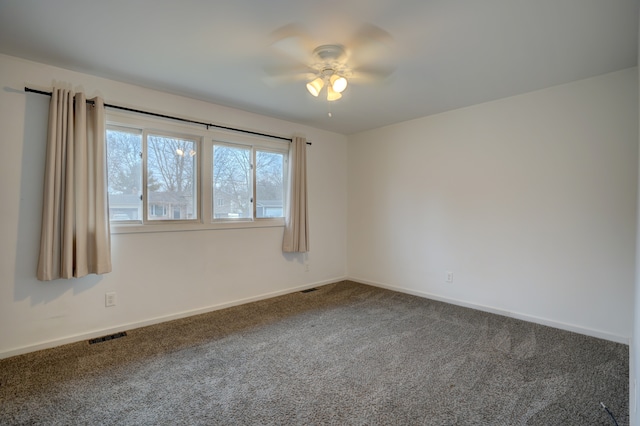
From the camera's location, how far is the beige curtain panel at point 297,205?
422 centimetres

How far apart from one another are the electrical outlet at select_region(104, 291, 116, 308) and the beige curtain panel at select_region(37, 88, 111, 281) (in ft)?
1.05

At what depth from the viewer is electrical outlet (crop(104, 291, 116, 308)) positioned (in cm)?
290

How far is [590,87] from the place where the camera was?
287 centimetres

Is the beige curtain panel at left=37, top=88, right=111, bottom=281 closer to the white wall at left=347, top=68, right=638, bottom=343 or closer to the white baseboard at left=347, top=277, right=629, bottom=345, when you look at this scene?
the white wall at left=347, top=68, right=638, bottom=343

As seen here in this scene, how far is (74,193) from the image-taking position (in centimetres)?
262

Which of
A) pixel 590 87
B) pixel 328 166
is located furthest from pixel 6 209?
pixel 590 87

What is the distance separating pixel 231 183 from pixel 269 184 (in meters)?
0.56

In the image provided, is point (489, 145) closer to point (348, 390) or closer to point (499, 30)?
point (499, 30)

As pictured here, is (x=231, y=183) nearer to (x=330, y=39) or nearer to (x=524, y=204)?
(x=330, y=39)

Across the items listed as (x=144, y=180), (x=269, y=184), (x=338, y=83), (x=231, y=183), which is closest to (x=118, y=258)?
(x=144, y=180)

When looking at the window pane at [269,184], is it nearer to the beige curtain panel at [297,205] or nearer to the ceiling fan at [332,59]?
the beige curtain panel at [297,205]

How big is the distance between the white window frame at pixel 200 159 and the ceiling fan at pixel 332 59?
1154 millimetres

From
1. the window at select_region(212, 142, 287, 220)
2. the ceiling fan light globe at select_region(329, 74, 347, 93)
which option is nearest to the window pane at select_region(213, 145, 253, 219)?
the window at select_region(212, 142, 287, 220)

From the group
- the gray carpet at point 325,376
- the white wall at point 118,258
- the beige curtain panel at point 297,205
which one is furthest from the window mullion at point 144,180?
the beige curtain panel at point 297,205
